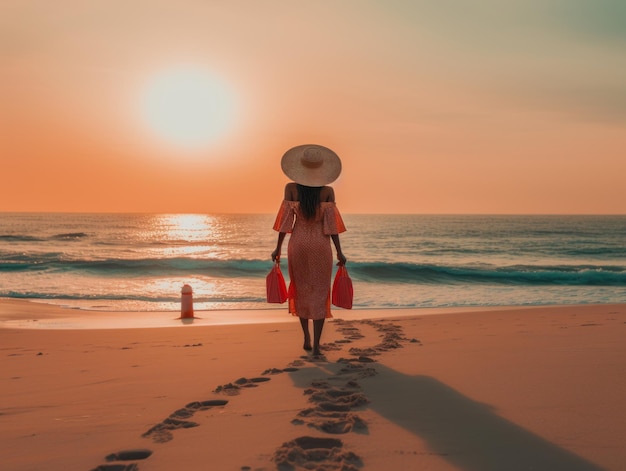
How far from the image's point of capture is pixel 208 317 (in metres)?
11.8

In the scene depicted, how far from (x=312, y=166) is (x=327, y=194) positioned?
31 cm

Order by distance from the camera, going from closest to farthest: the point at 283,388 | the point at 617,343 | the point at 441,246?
the point at 283,388, the point at 617,343, the point at 441,246

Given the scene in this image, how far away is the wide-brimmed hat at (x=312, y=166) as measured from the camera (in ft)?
20.1

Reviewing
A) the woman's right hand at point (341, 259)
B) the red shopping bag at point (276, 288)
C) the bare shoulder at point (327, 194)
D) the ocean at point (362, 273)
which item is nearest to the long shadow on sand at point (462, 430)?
the woman's right hand at point (341, 259)

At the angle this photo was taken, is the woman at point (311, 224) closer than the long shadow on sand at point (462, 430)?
No

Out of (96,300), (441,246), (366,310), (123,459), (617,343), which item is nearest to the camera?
(123,459)

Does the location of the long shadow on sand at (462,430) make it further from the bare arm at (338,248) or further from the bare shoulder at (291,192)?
the bare shoulder at (291,192)

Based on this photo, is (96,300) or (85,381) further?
(96,300)

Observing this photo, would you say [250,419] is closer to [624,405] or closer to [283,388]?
[283,388]

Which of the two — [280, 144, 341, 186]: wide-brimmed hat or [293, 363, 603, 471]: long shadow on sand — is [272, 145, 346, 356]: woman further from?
[293, 363, 603, 471]: long shadow on sand

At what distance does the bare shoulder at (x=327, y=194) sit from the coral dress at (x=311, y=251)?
2.0 inches

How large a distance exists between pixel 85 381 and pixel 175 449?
224cm

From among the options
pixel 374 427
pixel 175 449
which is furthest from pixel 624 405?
pixel 175 449

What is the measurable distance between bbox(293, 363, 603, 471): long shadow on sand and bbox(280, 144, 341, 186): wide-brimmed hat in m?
2.13
